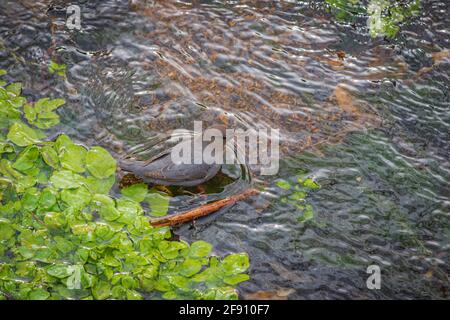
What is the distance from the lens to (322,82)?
5.15m

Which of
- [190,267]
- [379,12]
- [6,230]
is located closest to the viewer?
[190,267]

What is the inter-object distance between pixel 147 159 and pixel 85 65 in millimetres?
1372

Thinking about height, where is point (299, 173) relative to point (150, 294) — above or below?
above

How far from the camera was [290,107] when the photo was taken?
4926 millimetres

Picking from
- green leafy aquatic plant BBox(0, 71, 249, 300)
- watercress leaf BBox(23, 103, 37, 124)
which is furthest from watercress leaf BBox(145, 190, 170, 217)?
watercress leaf BBox(23, 103, 37, 124)

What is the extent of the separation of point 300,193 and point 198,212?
84cm

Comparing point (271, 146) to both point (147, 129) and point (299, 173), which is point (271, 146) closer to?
point (299, 173)

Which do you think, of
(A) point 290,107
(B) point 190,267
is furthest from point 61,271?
(A) point 290,107

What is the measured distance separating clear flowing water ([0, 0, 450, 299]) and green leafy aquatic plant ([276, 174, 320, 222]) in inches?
1.6

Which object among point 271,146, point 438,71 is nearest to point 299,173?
point 271,146

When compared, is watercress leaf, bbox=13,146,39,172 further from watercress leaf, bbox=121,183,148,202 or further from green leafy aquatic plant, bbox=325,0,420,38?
green leafy aquatic plant, bbox=325,0,420,38

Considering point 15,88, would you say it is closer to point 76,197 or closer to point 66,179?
point 66,179

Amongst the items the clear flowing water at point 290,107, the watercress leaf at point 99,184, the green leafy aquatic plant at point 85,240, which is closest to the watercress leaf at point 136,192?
the green leafy aquatic plant at point 85,240

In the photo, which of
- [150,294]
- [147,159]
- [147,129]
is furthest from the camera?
[147,129]
